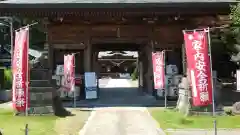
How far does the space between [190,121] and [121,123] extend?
2.42 metres

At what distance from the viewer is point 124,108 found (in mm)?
20250

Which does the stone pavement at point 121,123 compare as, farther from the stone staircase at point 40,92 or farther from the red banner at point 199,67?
the stone staircase at point 40,92

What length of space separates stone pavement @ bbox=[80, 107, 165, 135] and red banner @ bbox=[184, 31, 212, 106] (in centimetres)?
178

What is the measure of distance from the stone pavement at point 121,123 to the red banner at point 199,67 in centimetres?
178

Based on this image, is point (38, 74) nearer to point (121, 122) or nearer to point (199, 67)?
point (121, 122)

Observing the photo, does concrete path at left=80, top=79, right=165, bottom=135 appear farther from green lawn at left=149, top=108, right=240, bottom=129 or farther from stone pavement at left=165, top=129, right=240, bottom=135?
stone pavement at left=165, top=129, right=240, bottom=135

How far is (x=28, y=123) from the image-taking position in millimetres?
14523

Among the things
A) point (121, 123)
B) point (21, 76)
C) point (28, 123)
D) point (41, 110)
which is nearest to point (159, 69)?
point (121, 123)

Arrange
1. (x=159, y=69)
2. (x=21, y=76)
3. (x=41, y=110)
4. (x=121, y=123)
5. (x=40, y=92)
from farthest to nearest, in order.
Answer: (x=159, y=69) < (x=40, y=92) < (x=41, y=110) < (x=121, y=123) < (x=21, y=76)

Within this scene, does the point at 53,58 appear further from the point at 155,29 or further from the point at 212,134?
the point at 212,134

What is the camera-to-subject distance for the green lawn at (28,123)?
496 inches

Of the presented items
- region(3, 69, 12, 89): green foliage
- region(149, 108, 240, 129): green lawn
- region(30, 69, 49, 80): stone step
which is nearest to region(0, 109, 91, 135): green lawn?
region(30, 69, 49, 80): stone step

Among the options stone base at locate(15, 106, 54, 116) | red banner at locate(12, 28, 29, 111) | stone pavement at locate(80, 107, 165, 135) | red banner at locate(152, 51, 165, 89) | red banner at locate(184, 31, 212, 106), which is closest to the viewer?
stone pavement at locate(80, 107, 165, 135)

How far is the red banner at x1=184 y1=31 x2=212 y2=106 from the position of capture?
45.5ft
